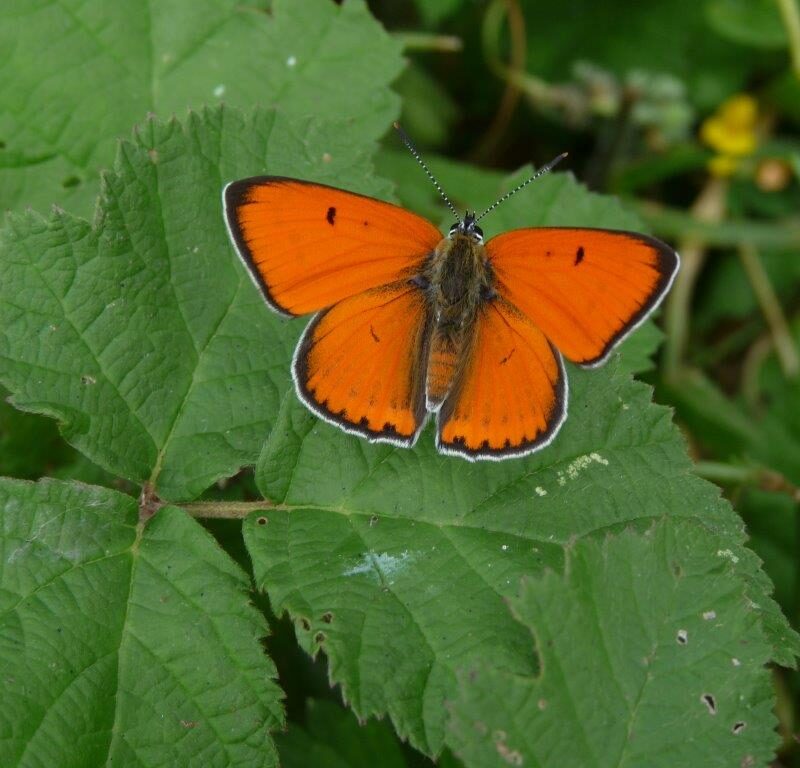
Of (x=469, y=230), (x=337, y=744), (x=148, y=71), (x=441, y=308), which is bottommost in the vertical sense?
(x=337, y=744)

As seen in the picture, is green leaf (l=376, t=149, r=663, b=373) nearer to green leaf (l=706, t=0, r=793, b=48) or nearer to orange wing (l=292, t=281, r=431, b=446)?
orange wing (l=292, t=281, r=431, b=446)

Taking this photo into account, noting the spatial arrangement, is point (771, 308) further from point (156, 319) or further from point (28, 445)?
point (28, 445)

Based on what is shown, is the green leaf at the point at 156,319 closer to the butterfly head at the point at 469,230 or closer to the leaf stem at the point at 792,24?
the butterfly head at the point at 469,230

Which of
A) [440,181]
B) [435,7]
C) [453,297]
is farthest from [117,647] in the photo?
[435,7]

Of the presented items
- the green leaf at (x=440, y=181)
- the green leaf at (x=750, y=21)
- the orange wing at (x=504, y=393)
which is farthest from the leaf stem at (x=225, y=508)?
the green leaf at (x=750, y=21)

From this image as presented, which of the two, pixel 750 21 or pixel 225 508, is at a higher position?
pixel 225 508
